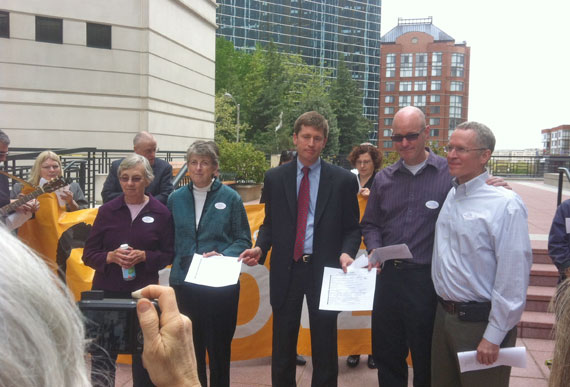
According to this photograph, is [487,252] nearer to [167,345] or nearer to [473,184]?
[473,184]

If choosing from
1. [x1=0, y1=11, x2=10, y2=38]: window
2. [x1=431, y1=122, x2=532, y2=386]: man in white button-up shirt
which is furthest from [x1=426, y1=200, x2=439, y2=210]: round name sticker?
[x1=0, y1=11, x2=10, y2=38]: window

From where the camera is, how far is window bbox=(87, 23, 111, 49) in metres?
18.3

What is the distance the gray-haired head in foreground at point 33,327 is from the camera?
2.38ft

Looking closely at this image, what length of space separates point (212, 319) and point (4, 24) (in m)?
17.1

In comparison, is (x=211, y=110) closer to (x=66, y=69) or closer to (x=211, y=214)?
(x=66, y=69)

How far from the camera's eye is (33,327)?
75 cm

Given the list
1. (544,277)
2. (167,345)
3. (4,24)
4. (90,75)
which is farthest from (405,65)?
(167,345)

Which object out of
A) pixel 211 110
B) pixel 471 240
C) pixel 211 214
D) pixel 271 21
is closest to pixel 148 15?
pixel 211 110

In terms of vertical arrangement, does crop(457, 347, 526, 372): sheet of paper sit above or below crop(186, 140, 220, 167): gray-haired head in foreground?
below

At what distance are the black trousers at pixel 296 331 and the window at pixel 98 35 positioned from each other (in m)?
17.2

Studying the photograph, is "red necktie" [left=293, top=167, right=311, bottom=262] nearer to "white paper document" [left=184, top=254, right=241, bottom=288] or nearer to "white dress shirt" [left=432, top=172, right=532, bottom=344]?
"white paper document" [left=184, top=254, right=241, bottom=288]

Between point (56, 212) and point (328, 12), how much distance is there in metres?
121

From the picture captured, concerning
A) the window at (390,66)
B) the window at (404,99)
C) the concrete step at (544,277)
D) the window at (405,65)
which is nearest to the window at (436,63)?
the window at (405,65)

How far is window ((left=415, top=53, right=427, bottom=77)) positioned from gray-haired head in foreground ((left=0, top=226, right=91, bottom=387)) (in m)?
135
